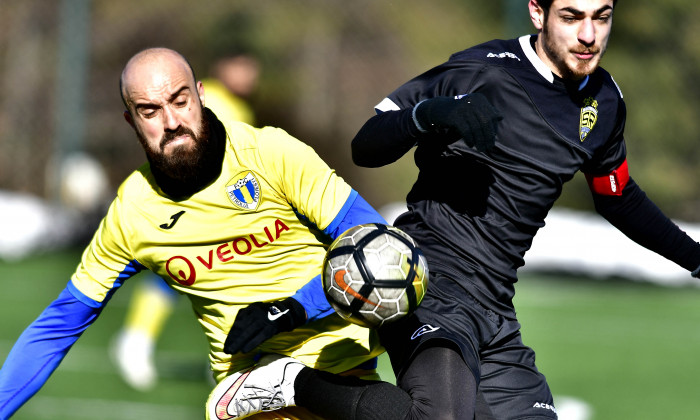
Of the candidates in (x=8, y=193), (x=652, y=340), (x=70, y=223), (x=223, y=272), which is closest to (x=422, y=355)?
(x=223, y=272)

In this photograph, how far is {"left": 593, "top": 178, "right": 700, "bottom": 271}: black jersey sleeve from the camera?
4531 mm

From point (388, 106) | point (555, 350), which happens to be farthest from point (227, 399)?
point (555, 350)

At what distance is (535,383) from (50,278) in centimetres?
932

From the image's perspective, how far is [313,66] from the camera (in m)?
16.6

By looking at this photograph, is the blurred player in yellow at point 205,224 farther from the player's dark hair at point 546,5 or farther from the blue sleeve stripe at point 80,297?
the player's dark hair at point 546,5

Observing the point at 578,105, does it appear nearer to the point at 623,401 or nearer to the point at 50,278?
the point at 623,401

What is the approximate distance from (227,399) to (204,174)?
35.6 inches

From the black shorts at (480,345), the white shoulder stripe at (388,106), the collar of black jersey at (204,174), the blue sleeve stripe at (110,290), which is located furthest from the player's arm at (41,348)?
the white shoulder stripe at (388,106)

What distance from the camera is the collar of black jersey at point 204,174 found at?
392 centimetres

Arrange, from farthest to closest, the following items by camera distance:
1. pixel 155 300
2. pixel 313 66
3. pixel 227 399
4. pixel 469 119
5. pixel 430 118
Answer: pixel 313 66
pixel 155 300
pixel 227 399
pixel 430 118
pixel 469 119

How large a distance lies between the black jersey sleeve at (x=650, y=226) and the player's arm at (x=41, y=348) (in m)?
2.32

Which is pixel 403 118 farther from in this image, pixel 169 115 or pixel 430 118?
pixel 169 115

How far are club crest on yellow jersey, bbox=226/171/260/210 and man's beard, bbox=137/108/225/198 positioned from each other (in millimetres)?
79

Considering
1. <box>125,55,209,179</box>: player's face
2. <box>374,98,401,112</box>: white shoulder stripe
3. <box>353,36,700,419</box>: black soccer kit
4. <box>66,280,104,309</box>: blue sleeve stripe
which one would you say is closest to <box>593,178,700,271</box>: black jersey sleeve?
<box>353,36,700,419</box>: black soccer kit
